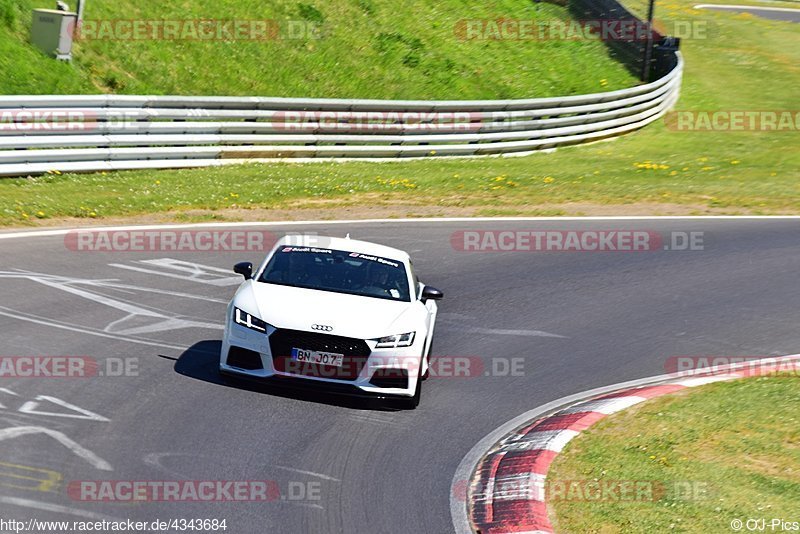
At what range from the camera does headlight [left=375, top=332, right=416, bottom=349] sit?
33.2 ft

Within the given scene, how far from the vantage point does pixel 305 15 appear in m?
29.4

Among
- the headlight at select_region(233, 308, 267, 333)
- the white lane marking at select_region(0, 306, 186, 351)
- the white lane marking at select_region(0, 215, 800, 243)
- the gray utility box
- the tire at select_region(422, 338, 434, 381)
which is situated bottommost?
the white lane marking at select_region(0, 215, 800, 243)

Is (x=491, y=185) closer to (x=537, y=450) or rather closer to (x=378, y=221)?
(x=378, y=221)

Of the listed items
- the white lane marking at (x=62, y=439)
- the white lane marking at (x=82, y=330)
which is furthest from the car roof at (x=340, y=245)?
the white lane marking at (x=62, y=439)

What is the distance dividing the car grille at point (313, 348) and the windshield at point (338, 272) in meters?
0.90

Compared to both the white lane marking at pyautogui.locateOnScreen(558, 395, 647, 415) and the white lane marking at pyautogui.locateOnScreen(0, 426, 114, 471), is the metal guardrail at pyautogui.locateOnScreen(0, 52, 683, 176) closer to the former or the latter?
the white lane marking at pyautogui.locateOnScreen(0, 426, 114, 471)

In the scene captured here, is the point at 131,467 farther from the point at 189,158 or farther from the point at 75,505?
the point at 189,158

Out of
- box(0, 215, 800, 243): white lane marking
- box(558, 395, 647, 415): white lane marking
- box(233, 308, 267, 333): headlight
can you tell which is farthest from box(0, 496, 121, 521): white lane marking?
box(0, 215, 800, 243): white lane marking

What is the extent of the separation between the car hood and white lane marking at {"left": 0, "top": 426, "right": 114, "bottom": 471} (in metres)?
2.26

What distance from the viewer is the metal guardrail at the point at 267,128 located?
18.2 m

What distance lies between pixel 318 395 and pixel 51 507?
351 centimetres

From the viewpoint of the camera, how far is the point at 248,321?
10.1 metres

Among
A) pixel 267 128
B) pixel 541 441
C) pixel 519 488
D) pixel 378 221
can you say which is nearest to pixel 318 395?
pixel 541 441

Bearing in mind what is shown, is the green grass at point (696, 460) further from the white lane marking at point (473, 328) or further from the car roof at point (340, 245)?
the car roof at point (340, 245)
